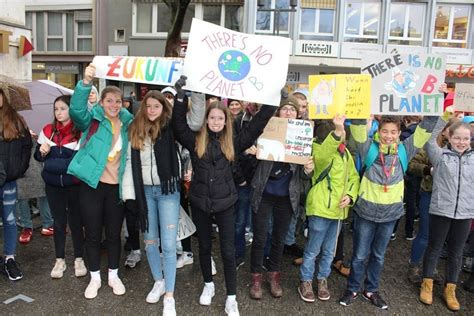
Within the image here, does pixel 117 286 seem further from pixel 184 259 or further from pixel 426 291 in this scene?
pixel 426 291

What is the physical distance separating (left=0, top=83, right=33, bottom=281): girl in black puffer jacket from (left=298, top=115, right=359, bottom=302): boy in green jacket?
2.89 metres

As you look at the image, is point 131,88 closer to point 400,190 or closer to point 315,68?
point 315,68

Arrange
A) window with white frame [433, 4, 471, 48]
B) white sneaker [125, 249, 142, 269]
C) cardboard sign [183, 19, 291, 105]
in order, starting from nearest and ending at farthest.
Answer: cardboard sign [183, 19, 291, 105] < white sneaker [125, 249, 142, 269] < window with white frame [433, 4, 471, 48]

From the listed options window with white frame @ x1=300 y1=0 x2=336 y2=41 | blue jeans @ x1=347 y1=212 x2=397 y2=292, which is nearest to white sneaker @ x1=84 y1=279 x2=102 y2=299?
blue jeans @ x1=347 y1=212 x2=397 y2=292

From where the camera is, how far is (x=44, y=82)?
18.7ft

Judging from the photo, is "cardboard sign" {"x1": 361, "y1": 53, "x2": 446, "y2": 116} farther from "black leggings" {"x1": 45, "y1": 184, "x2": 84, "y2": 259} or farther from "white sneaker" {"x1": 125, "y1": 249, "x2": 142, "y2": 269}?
"black leggings" {"x1": 45, "y1": 184, "x2": 84, "y2": 259}

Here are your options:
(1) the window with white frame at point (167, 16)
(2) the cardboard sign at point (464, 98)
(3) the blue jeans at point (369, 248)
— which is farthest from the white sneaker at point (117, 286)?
(1) the window with white frame at point (167, 16)

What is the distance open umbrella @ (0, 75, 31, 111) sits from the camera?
408 cm

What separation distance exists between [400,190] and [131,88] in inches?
719

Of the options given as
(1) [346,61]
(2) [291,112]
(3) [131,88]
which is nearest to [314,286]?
(2) [291,112]

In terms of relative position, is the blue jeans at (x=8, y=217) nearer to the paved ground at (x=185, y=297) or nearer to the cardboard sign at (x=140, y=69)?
the paved ground at (x=185, y=297)

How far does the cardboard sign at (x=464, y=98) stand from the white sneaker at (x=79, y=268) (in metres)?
4.93

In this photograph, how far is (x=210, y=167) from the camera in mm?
3463

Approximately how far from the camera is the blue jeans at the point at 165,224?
3543mm
